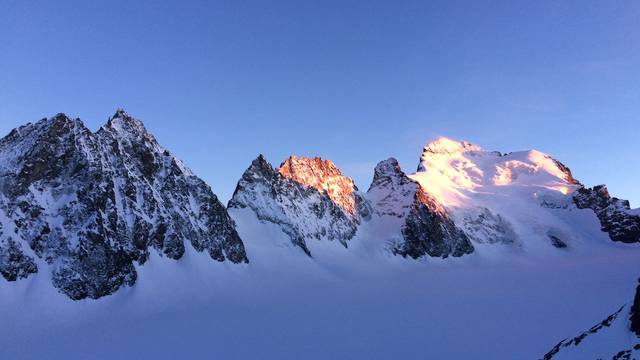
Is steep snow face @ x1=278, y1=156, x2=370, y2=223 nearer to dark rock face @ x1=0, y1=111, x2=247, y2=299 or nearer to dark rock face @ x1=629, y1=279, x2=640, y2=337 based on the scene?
dark rock face @ x1=0, y1=111, x2=247, y2=299

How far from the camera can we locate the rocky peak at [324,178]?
555 feet

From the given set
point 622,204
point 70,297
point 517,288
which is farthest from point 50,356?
point 622,204

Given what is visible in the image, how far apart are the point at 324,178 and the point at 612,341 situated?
485 feet

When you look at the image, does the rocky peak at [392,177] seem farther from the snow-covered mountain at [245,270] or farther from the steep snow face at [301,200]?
the steep snow face at [301,200]

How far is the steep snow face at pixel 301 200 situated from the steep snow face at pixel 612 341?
108 meters

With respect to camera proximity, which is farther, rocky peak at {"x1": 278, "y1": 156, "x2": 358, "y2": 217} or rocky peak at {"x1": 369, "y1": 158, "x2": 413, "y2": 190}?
rocky peak at {"x1": 369, "y1": 158, "x2": 413, "y2": 190}

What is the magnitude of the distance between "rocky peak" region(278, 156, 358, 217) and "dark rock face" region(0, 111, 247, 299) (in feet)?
163

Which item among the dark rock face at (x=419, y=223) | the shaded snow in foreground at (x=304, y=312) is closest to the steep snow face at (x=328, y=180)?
the dark rock face at (x=419, y=223)

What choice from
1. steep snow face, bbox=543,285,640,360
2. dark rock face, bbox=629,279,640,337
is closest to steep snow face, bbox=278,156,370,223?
steep snow face, bbox=543,285,640,360

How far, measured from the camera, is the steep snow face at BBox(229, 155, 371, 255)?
15008 cm

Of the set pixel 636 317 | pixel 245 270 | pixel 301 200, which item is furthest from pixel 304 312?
pixel 301 200

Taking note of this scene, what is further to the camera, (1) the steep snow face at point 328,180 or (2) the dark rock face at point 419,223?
(1) the steep snow face at point 328,180

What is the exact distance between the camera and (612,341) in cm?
3173

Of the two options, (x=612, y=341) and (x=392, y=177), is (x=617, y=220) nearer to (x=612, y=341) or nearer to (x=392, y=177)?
(x=392, y=177)
